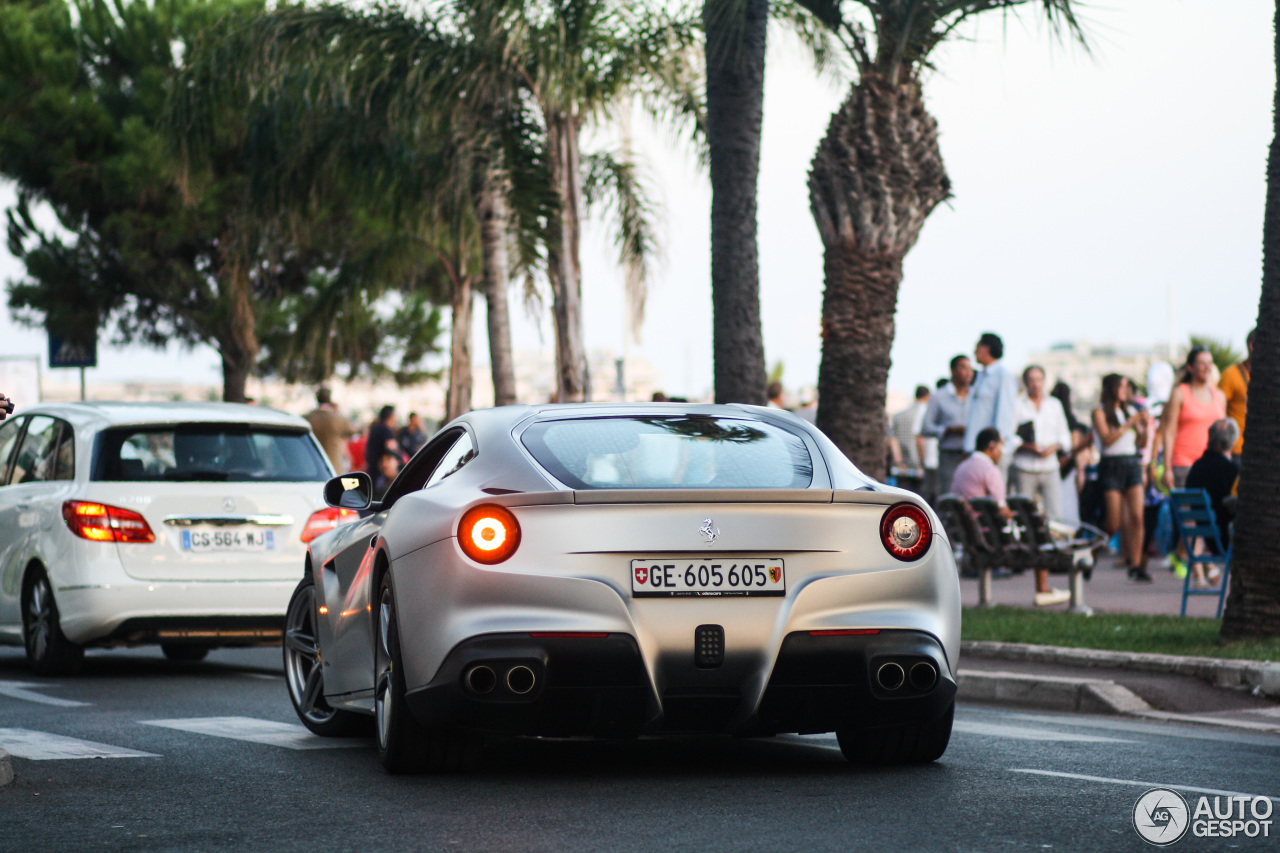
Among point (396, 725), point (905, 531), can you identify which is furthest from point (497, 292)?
point (905, 531)

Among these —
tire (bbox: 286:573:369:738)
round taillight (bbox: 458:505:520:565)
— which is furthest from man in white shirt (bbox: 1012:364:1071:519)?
round taillight (bbox: 458:505:520:565)

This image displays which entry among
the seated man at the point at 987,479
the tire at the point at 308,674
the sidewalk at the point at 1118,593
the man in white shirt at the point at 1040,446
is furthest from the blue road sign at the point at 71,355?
the tire at the point at 308,674

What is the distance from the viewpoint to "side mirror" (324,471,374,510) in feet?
24.9

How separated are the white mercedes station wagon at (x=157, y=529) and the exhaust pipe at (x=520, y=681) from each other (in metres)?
4.70

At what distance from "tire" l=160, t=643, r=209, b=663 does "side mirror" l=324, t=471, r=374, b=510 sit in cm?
493

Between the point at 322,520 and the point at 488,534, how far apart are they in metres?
5.11

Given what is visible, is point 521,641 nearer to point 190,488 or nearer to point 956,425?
point 190,488

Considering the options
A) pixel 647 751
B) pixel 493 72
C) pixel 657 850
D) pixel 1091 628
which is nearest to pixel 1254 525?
pixel 1091 628

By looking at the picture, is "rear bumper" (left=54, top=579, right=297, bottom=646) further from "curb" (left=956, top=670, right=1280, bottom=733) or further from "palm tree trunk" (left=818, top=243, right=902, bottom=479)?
"palm tree trunk" (left=818, top=243, right=902, bottom=479)

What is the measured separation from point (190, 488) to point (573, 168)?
38.3ft

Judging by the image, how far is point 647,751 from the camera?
7.38 metres

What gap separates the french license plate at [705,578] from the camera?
6078 mm

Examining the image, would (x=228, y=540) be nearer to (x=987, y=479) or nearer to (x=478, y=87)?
(x=987, y=479)

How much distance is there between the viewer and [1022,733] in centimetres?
816
